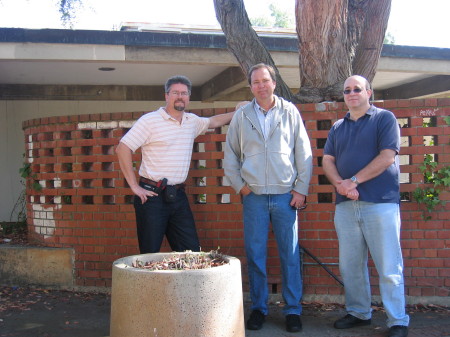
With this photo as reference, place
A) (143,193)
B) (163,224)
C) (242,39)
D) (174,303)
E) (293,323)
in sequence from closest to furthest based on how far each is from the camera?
(174,303) → (293,323) → (143,193) → (163,224) → (242,39)

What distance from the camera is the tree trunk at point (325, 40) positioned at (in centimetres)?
549

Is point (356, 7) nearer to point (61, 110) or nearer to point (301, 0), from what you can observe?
point (301, 0)

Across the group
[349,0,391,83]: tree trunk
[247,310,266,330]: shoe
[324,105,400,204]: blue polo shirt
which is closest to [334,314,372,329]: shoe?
[247,310,266,330]: shoe

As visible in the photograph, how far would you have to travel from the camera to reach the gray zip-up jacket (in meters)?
4.29

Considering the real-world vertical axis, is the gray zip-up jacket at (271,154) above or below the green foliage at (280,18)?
below

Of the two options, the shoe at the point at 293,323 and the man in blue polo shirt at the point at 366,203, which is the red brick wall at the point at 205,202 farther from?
the shoe at the point at 293,323

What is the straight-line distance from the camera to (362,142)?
420 cm

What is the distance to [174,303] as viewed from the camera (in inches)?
129

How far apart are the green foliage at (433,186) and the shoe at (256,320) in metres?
1.78

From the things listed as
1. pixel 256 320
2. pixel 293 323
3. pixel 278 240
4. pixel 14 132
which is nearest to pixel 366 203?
pixel 278 240

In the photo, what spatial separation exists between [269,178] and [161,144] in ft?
3.24

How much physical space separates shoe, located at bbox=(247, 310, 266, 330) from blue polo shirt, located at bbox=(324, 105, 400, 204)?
1.16m

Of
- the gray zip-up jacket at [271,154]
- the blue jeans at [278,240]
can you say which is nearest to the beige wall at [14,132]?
the gray zip-up jacket at [271,154]

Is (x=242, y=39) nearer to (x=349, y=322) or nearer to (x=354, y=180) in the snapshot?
(x=354, y=180)
